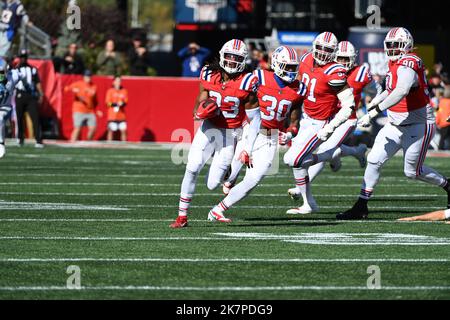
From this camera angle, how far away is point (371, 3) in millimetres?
27203

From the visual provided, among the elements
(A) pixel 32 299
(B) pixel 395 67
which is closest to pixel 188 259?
(A) pixel 32 299

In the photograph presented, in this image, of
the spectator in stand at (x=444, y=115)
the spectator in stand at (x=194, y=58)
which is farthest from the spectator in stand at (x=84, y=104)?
the spectator in stand at (x=444, y=115)

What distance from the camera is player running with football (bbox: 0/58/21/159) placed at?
1684 centimetres

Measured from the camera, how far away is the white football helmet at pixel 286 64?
11.1 metres

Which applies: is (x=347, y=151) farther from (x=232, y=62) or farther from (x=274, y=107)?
(x=232, y=62)

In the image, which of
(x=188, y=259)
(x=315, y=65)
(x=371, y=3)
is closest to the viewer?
(x=188, y=259)

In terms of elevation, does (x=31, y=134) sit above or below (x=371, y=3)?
below

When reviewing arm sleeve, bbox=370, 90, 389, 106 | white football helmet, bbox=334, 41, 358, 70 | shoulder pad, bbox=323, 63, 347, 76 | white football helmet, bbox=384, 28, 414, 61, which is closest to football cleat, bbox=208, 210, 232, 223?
arm sleeve, bbox=370, 90, 389, 106

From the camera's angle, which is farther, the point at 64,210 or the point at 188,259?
the point at 64,210

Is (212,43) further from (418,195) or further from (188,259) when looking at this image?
(188,259)

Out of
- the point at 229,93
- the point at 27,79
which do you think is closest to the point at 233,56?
the point at 229,93

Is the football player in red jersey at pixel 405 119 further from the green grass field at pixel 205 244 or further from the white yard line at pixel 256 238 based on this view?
the white yard line at pixel 256 238
